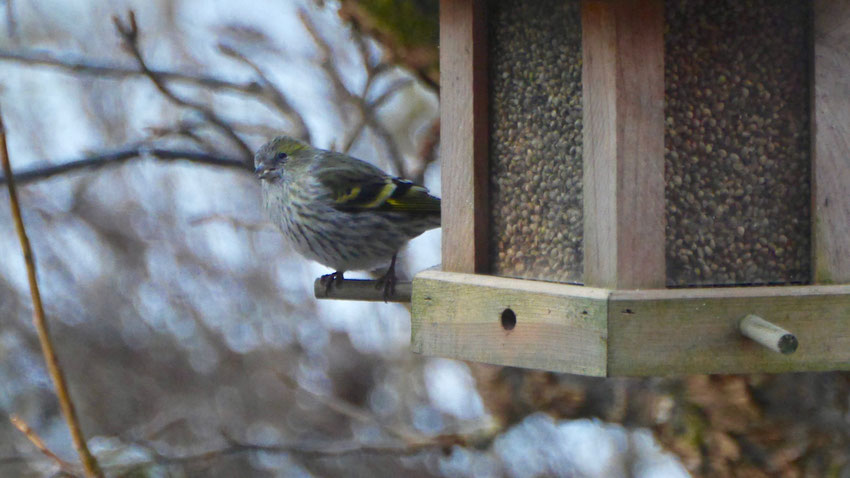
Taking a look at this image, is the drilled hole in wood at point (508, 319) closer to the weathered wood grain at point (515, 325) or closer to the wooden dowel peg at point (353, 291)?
the weathered wood grain at point (515, 325)

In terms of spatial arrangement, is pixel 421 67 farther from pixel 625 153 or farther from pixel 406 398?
pixel 406 398

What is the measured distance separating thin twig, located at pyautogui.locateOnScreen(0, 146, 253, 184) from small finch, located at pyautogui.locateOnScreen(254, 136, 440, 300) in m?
0.45

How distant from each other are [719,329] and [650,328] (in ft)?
0.65

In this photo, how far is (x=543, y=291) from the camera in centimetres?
277

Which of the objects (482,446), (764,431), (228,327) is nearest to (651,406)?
(764,431)

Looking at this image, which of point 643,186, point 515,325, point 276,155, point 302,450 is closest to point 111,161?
point 276,155

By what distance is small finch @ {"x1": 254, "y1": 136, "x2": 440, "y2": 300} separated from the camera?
4.50 metres

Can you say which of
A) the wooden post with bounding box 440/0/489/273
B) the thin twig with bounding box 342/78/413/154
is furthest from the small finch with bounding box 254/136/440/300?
the wooden post with bounding box 440/0/489/273

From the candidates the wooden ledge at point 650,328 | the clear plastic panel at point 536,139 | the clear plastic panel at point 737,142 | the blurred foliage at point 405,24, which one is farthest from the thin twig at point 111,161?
the clear plastic panel at point 737,142

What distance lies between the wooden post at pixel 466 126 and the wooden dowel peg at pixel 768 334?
856 mm

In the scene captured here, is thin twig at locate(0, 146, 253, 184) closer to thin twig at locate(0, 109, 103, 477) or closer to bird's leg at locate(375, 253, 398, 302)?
bird's leg at locate(375, 253, 398, 302)

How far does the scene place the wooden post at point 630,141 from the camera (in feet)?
8.64

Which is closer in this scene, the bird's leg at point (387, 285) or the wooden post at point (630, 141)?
the wooden post at point (630, 141)

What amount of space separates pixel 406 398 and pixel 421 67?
250cm
